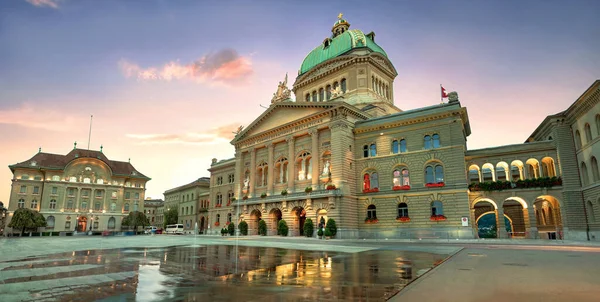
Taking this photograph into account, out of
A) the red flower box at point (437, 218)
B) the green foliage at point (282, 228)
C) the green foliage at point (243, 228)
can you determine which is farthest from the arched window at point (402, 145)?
the green foliage at point (243, 228)

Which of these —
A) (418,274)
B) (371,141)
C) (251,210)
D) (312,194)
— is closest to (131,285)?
(418,274)

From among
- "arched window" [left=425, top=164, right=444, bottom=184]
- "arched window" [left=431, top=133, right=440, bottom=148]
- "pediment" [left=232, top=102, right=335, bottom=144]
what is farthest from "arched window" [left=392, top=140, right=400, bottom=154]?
"pediment" [left=232, top=102, right=335, bottom=144]

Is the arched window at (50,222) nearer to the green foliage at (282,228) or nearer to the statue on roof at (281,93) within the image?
the statue on roof at (281,93)

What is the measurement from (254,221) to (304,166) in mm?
12677

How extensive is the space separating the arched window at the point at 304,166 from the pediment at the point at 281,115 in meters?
5.41

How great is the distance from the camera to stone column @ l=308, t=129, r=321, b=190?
46812 mm

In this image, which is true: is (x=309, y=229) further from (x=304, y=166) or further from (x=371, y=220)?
(x=304, y=166)

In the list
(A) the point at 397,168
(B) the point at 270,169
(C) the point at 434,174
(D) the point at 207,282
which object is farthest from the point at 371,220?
(D) the point at 207,282

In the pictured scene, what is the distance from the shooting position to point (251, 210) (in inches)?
2158

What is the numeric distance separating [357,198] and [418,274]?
34677 mm

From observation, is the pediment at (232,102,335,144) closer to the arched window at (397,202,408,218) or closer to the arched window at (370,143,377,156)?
the arched window at (370,143,377,156)

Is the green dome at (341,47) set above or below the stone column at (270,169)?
above

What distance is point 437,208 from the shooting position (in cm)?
4019

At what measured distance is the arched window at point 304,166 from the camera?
1960 inches
